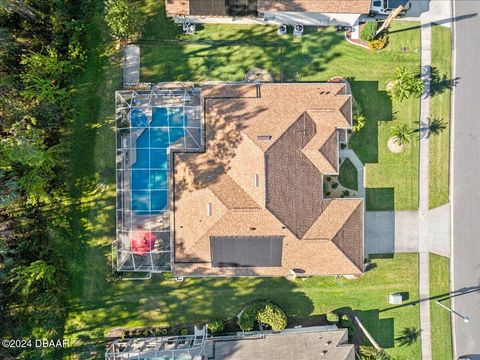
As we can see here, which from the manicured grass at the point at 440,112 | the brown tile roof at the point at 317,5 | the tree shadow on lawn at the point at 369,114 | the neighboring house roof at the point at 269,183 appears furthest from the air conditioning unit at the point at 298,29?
the manicured grass at the point at 440,112

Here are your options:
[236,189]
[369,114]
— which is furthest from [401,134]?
[236,189]

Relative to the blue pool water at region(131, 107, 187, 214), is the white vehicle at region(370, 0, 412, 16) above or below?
above

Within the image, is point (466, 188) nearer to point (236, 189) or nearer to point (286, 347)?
point (236, 189)

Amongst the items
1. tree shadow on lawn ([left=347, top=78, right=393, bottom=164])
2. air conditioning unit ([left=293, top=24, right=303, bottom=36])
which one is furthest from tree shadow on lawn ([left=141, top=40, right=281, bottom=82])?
tree shadow on lawn ([left=347, top=78, right=393, bottom=164])

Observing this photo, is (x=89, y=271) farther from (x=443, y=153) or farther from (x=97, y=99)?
(x=443, y=153)

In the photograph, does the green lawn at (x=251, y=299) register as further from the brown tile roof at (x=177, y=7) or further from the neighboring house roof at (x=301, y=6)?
the brown tile roof at (x=177, y=7)

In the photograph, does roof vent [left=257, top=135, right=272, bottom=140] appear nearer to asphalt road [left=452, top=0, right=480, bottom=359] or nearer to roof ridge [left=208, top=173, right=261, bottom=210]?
roof ridge [left=208, top=173, right=261, bottom=210]
